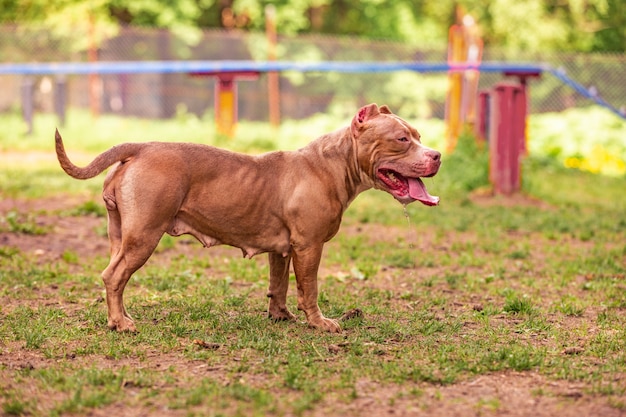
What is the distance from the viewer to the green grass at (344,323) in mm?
4906

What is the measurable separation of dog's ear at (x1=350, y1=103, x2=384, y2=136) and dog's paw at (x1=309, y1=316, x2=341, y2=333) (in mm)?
1212

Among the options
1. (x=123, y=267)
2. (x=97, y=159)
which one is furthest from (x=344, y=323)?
(x=97, y=159)

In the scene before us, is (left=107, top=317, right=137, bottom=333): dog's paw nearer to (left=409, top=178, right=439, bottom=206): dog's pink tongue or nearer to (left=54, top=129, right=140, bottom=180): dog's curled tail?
(left=54, top=129, right=140, bottom=180): dog's curled tail

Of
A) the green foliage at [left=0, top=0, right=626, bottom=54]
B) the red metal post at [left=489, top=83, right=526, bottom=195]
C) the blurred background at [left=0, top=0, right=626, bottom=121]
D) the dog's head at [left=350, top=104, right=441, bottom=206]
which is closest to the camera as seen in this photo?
the dog's head at [left=350, top=104, right=441, bottom=206]

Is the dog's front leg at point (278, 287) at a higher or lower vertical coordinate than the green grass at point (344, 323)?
higher

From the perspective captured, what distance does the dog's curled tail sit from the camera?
5840 millimetres

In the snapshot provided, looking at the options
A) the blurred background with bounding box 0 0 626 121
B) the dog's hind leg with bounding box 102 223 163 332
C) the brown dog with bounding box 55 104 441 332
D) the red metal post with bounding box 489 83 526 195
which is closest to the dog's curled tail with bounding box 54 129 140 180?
the brown dog with bounding box 55 104 441 332

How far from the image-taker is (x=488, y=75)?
24141 millimetres

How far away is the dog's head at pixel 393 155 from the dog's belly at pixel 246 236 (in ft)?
2.25

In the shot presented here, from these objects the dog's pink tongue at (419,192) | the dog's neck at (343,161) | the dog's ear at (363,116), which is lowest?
the dog's pink tongue at (419,192)

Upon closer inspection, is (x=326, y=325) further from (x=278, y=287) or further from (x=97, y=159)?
(x=97, y=159)

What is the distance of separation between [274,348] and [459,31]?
14519mm

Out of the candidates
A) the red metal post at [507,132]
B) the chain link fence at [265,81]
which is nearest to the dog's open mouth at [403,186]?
the red metal post at [507,132]

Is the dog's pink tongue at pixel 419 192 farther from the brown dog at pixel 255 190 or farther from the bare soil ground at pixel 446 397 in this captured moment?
the bare soil ground at pixel 446 397
